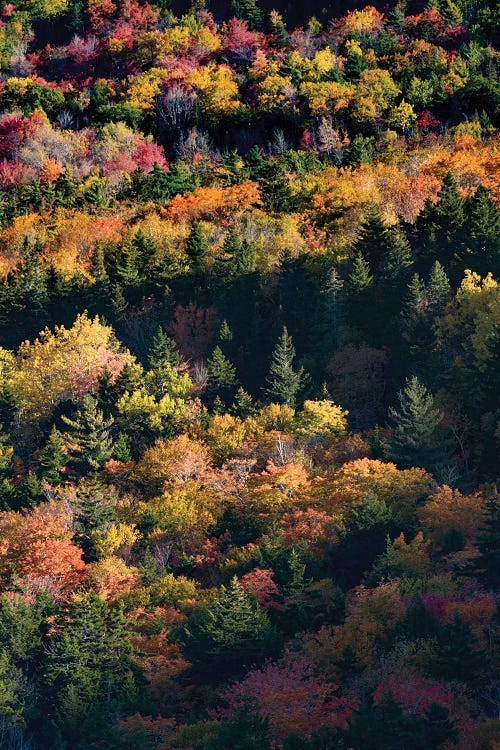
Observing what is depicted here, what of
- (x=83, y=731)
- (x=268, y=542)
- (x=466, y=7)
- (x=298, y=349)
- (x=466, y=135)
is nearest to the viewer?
(x=83, y=731)

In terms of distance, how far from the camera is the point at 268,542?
78125mm

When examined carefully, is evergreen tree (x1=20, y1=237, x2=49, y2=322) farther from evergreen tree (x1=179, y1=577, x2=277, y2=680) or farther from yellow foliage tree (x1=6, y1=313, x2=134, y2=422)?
evergreen tree (x1=179, y1=577, x2=277, y2=680)

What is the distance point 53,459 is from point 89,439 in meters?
2.71

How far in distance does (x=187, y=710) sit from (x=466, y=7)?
9939 centimetres

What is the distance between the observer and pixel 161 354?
99.3m

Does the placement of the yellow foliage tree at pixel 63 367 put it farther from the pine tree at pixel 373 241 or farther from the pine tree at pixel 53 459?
the pine tree at pixel 373 241

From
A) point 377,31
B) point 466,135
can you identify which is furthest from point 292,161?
point 377,31

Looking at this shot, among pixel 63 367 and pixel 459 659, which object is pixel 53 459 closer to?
pixel 63 367

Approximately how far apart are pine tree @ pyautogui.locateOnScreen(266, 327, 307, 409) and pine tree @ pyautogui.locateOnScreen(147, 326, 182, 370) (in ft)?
24.8

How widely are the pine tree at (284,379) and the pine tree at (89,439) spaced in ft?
36.7

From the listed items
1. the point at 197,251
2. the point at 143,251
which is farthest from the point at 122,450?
the point at 143,251

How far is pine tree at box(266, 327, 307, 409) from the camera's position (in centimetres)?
9450

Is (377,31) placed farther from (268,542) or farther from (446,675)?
(446,675)

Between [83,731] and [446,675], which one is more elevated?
[446,675]
